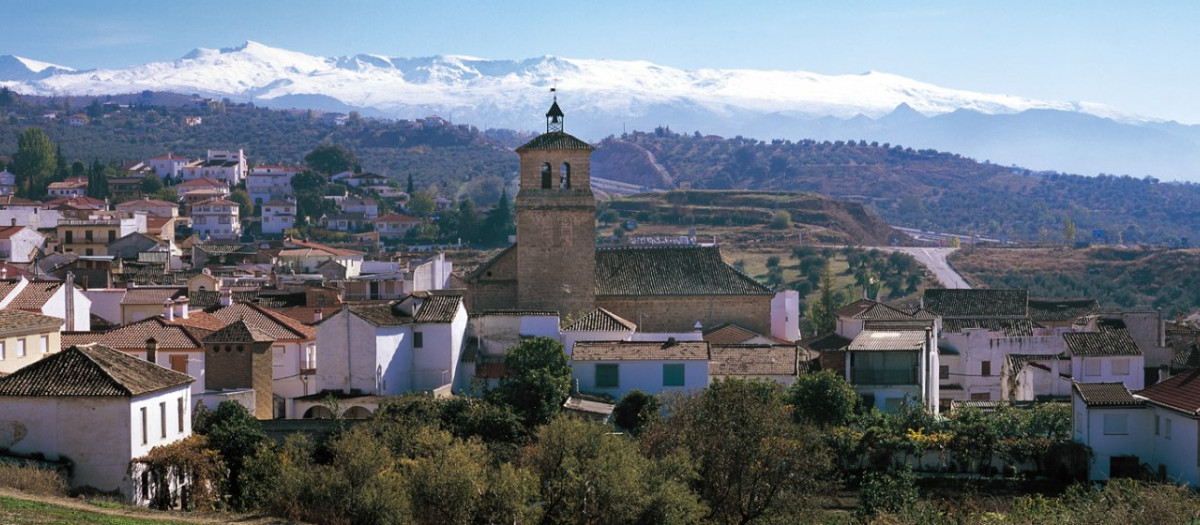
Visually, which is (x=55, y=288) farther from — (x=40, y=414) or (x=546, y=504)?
(x=546, y=504)

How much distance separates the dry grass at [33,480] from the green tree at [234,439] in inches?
121

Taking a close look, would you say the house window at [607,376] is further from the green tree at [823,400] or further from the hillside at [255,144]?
the hillside at [255,144]

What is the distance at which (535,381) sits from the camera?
29.8 m

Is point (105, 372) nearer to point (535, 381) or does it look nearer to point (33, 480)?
point (33, 480)

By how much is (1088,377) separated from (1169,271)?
60920 millimetres

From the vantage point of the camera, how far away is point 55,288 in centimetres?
3628

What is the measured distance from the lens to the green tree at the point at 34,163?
4341 inches

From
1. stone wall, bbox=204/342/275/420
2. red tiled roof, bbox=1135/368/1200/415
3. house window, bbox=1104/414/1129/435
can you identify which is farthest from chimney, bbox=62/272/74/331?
red tiled roof, bbox=1135/368/1200/415

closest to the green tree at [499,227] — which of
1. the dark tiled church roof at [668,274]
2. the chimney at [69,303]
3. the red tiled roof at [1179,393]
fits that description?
the dark tiled church roof at [668,274]

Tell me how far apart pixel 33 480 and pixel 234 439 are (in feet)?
13.9

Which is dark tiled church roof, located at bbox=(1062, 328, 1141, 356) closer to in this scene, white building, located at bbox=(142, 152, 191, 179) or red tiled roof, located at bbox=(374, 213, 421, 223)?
red tiled roof, located at bbox=(374, 213, 421, 223)

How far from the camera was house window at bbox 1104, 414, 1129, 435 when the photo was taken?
27.7 m

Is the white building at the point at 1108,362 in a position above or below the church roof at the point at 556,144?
below

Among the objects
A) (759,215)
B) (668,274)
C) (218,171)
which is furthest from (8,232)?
(759,215)
